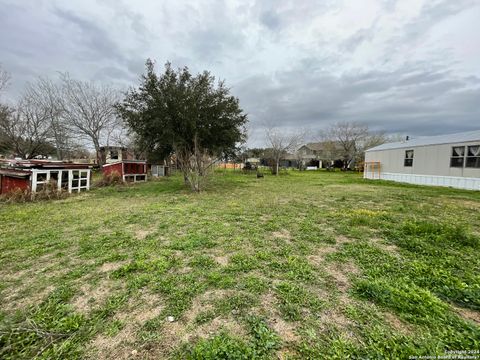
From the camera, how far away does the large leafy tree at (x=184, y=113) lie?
10242mm

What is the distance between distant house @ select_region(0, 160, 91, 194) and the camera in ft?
26.3

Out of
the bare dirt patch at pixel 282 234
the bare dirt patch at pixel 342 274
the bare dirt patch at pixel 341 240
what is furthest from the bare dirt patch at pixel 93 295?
the bare dirt patch at pixel 341 240

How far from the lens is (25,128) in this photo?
54.8 ft

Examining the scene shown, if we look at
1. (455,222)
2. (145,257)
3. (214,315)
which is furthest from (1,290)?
(455,222)

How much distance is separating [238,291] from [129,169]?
47.2 feet

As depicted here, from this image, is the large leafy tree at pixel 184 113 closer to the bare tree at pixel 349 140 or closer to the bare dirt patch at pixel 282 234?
the bare dirt patch at pixel 282 234

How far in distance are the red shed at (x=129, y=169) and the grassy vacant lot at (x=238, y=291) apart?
9.45 m

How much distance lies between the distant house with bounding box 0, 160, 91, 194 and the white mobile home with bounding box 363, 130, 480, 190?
20672 millimetres

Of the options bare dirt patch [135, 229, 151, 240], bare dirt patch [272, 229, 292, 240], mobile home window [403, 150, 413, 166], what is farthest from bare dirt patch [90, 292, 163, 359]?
mobile home window [403, 150, 413, 166]

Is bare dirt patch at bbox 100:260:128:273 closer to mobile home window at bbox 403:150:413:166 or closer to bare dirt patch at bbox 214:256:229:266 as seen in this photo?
bare dirt patch at bbox 214:256:229:266

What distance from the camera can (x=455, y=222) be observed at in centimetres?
508

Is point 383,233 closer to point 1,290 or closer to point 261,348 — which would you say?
point 261,348

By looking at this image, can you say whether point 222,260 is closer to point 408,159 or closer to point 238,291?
point 238,291

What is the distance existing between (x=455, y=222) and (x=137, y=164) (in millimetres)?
16478
